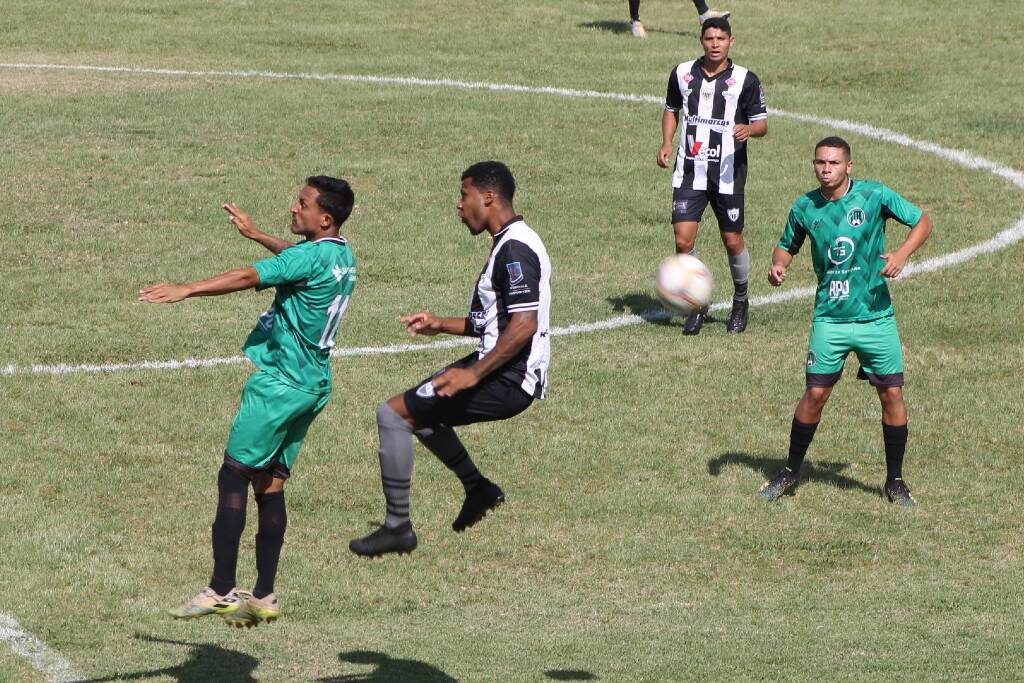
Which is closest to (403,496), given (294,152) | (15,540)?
(15,540)

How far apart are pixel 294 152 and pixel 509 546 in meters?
11.7

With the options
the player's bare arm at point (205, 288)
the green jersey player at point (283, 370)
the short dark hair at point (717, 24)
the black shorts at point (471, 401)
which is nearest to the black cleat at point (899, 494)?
the black shorts at point (471, 401)

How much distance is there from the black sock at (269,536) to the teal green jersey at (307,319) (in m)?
0.81

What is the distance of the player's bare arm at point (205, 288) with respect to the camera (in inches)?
347

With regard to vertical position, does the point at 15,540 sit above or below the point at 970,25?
below

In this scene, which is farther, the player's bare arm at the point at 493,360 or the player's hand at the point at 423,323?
the player's hand at the point at 423,323

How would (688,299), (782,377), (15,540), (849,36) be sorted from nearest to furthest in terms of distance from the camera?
Answer: (15,540) → (688,299) → (782,377) → (849,36)

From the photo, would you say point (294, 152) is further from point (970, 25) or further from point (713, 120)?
point (970, 25)

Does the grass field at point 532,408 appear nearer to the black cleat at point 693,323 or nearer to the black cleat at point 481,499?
the black cleat at point 693,323

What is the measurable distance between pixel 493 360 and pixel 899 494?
4770 mm

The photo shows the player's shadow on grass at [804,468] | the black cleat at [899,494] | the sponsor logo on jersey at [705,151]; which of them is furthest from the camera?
the sponsor logo on jersey at [705,151]

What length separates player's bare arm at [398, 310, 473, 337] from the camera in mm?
9797

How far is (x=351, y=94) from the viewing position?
25781 mm

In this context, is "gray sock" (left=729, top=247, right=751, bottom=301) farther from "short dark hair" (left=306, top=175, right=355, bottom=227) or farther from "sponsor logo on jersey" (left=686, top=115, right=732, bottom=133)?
"short dark hair" (left=306, top=175, right=355, bottom=227)
